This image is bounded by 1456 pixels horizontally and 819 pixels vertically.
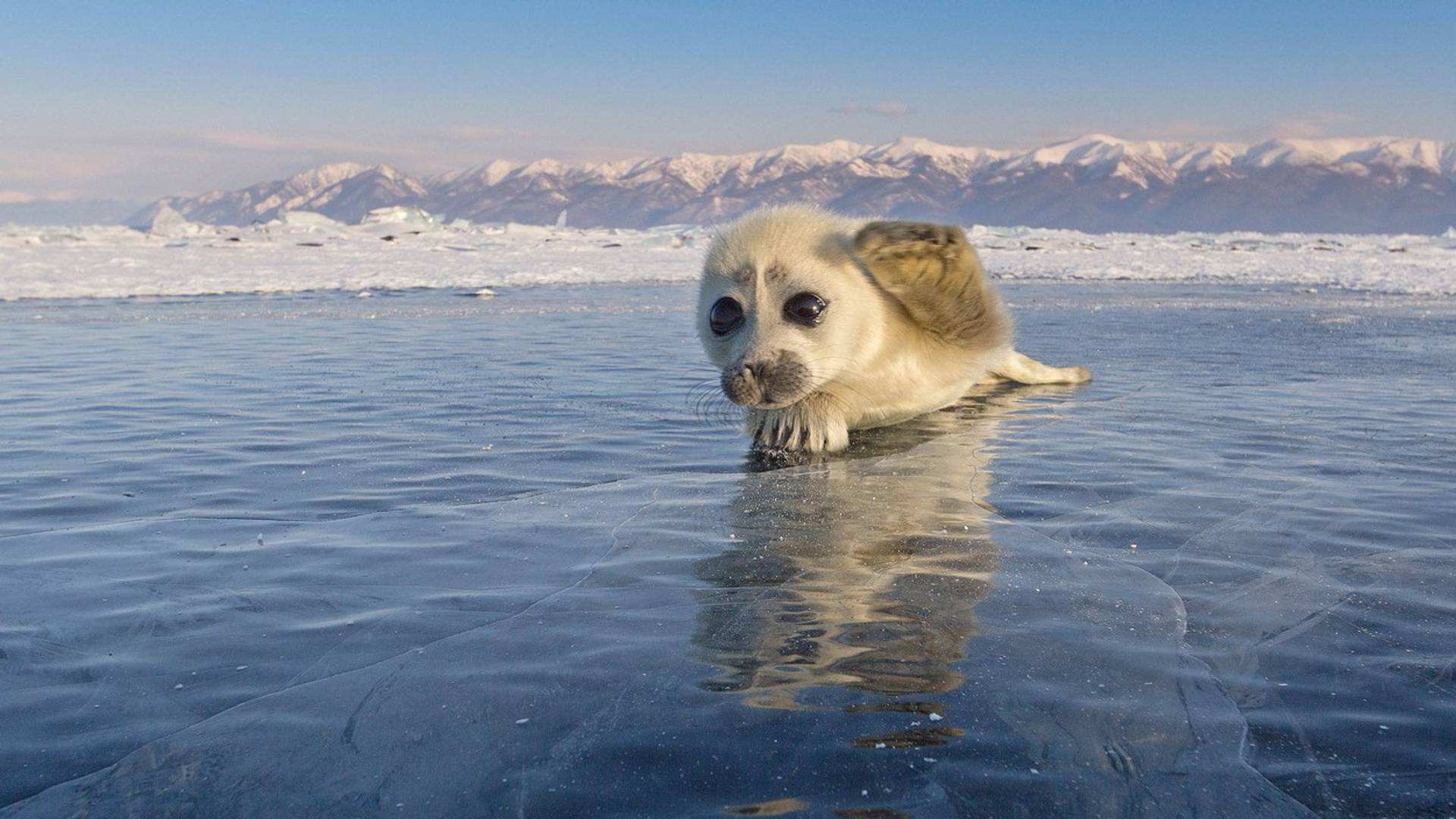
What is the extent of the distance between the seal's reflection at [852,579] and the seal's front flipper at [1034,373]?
2670 mm

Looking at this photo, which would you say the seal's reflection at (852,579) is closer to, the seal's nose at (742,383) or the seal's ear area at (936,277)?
the seal's nose at (742,383)

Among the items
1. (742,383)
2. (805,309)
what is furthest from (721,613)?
(805,309)

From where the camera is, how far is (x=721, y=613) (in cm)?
276

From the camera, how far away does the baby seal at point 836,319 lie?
503cm

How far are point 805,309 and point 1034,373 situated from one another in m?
3.06

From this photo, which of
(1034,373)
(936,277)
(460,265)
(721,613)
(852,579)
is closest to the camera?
(721,613)

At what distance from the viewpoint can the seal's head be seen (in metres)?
4.90

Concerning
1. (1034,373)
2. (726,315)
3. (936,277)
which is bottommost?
(1034,373)

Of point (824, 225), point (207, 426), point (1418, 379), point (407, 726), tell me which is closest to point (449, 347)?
point (207, 426)

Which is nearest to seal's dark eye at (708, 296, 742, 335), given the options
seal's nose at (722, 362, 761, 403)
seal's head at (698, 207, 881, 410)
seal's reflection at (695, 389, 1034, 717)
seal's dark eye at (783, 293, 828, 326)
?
seal's head at (698, 207, 881, 410)

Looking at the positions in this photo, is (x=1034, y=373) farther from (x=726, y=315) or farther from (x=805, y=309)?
(x=726, y=315)

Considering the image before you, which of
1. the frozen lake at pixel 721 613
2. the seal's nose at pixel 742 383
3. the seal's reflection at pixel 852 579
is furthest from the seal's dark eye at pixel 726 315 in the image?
the seal's reflection at pixel 852 579

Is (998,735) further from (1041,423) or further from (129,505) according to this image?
Answer: (1041,423)

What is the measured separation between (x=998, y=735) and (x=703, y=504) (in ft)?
7.05
